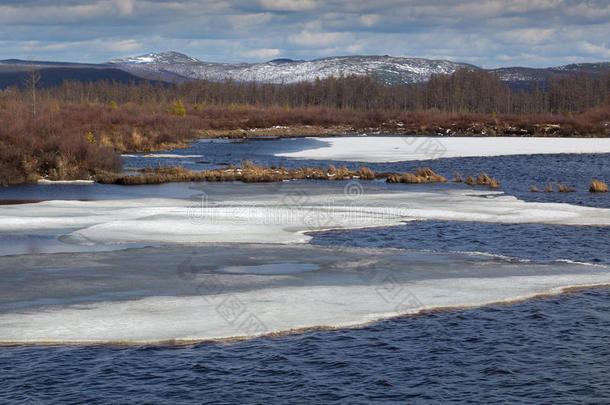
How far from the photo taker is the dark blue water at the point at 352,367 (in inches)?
A: 368

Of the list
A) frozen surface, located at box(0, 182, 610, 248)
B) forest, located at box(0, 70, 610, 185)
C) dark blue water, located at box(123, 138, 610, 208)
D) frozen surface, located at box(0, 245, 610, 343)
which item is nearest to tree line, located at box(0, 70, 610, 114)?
forest, located at box(0, 70, 610, 185)

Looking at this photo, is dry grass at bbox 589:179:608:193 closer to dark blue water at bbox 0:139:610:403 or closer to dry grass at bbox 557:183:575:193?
dry grass at bbox 557:183:575:193

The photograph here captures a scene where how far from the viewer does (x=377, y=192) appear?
3222 cm

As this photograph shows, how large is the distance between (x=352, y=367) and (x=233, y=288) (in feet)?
15.5

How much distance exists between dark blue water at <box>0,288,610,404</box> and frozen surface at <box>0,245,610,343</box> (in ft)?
2.30

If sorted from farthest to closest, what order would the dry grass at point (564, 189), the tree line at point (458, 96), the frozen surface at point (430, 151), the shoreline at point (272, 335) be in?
the tree line at point (458, 96)
the frozen surface at point (430, 151)
the dry grass at point (564, 189)
the shoreline at point (272, 335)

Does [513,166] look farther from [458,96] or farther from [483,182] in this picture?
[458,96]

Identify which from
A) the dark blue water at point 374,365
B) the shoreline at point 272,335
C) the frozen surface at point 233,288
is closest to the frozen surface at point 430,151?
the frozen surface at point 233,288

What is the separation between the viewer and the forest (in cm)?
3875

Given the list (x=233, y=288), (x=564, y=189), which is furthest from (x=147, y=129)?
(x=233, y=288)

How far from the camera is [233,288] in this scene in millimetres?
14547

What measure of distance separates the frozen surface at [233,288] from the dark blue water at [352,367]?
0.70 metres

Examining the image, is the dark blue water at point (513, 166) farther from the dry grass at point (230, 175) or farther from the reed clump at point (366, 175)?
the reed clump at point (366, 175)

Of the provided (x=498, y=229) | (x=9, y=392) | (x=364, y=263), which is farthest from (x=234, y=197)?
(x=9, y=392)
